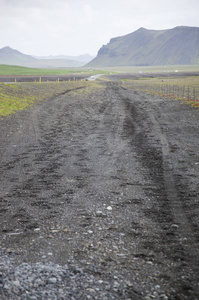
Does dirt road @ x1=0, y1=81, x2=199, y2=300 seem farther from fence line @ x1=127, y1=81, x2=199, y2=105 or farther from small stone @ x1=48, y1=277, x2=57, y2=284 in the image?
fence line @ x1=127, y1=81, x2=199, y2=105

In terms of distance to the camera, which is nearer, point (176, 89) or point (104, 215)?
point (104, 215)

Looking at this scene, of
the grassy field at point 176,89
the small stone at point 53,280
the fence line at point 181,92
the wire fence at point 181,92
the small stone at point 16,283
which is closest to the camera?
the small stone at point 16,283

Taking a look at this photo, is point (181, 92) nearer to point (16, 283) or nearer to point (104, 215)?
point (104, 215)

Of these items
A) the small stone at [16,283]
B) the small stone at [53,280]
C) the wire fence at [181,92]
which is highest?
the wire fence at [181,92]

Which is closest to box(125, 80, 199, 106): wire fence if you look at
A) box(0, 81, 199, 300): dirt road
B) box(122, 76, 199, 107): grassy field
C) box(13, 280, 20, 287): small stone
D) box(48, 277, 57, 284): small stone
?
box(122, 76, 199, 107): grassy field

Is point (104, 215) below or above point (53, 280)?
above

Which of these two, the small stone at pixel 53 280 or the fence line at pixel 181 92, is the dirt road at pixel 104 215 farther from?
the fence line at pixel 181 92

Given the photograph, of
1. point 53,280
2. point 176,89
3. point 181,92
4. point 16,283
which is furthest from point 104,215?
point 176,89

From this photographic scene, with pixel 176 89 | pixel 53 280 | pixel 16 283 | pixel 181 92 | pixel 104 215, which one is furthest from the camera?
pixel 176 89

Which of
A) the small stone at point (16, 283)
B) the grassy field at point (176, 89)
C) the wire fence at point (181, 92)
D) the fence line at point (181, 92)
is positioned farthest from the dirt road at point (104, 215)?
the fence line at point (181, 92)

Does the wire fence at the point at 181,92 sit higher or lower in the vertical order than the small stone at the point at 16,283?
higher

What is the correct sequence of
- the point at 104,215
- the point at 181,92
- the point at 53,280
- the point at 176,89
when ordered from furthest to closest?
the point at 176,89
the point at 181,92
the point at 104,215
the point at 53,280

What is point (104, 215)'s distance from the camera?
6.88 meters

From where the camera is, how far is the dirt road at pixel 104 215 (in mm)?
4695
